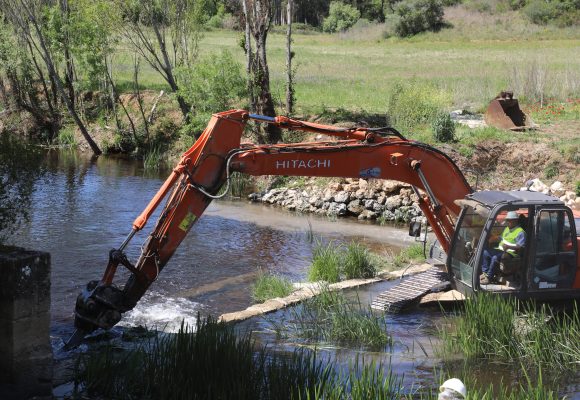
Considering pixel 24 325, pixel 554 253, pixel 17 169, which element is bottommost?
pixel 554 253

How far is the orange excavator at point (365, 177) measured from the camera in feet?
34.6

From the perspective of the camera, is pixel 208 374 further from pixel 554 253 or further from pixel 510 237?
pixel 554 253

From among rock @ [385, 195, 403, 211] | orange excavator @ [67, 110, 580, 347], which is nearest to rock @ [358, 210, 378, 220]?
rock @ [385, 195, 403, 211]

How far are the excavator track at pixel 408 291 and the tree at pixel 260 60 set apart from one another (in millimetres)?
14291

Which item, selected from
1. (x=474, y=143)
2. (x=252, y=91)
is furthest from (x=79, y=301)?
(x=252, y=91)

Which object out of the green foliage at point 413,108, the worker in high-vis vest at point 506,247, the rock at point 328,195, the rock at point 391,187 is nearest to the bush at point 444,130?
the green foliage at point 413,108

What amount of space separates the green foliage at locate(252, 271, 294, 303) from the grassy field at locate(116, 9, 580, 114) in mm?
16107

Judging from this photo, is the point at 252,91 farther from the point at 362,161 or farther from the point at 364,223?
the point at 362,161

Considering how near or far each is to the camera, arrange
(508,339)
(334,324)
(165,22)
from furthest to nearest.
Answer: (165,22), (334,324), (508,339)

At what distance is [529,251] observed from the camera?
37.4 feet

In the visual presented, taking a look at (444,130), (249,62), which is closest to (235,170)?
(444,130)

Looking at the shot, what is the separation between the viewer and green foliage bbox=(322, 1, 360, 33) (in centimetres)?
7200

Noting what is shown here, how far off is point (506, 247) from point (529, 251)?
1.02ft

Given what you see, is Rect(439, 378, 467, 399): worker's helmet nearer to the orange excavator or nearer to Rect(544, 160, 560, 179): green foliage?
the orange excavator
